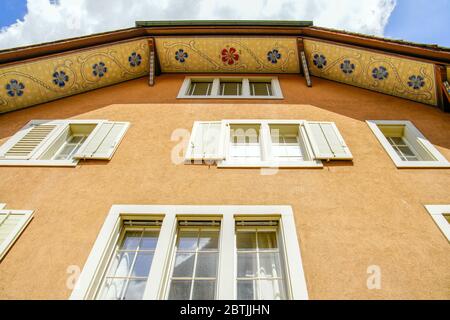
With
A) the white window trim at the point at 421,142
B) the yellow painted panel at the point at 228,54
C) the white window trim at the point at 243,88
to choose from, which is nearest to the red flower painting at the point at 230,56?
the yellow painted panel at the point at 228,54

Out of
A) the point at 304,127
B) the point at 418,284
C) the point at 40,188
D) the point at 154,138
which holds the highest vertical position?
the point at 304,127

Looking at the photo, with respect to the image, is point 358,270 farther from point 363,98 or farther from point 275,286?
point 363,98

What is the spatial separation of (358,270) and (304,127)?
10.2 ft

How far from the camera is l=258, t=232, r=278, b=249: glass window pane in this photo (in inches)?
144

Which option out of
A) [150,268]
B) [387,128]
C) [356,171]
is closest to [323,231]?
[356,171]

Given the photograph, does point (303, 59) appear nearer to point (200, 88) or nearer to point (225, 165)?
point (200, 88)

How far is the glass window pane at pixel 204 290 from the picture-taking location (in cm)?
313

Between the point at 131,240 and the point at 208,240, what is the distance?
1059 mm

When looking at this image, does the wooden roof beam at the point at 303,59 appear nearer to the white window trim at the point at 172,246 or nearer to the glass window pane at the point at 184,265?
the white window trim at the point at 172,246

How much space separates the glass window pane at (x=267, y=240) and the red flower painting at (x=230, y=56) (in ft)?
19.2

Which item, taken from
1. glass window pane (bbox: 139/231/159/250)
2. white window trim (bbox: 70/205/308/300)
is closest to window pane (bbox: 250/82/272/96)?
white window trim (bbox: 70/205/308/300)

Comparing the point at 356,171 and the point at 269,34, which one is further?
the point at 269,34

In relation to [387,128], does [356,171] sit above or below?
below

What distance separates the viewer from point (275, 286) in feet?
10.5
